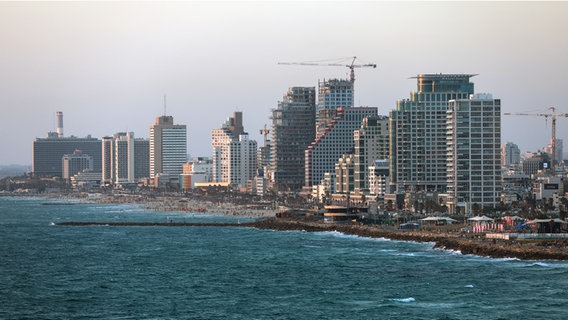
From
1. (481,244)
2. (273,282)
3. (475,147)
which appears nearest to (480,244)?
(481,244)

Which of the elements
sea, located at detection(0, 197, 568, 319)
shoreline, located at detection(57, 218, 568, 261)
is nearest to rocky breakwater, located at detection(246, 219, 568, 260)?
shoreline, located at detection(57, 218, 568, 261)

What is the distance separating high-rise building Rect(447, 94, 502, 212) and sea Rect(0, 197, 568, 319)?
116 feet

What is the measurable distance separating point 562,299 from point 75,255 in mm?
70895

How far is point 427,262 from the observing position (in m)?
123

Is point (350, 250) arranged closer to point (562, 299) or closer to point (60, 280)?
point (60, 280)

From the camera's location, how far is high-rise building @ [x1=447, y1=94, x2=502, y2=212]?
624 feet

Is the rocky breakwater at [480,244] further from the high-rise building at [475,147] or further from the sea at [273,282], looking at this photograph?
the high-rise building at [475,147]

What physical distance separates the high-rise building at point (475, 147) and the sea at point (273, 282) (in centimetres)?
3531

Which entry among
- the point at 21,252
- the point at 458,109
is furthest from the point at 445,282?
the point at 458,109

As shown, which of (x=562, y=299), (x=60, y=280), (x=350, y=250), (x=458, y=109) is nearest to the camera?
(x=562, y=299)

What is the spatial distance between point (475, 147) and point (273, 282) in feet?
279

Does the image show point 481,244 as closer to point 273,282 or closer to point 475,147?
point 273,282

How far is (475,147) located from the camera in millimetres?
190375

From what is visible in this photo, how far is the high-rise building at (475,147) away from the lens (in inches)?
7485
